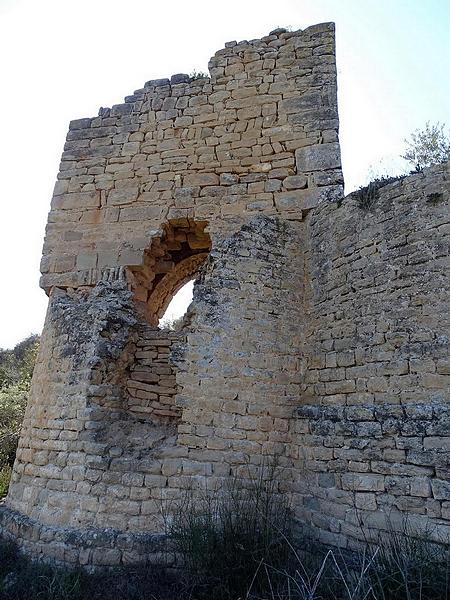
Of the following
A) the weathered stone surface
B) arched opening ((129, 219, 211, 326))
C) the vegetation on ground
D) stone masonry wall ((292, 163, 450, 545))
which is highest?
the weathered stone surface

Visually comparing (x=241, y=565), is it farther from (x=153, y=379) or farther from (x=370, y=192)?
(x=370, y=192)

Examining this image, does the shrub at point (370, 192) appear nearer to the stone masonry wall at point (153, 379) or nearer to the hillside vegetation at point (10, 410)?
the stone masonry wall at point (153, 379)

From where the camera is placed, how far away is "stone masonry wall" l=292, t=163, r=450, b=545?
3709 millimetres

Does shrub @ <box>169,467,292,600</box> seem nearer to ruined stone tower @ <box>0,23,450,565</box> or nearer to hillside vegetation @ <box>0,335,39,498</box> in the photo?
ruined stone tower @ <box>0,23,450,565</box>

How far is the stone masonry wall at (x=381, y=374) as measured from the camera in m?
3.71

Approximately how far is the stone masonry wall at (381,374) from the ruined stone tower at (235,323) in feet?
0.06

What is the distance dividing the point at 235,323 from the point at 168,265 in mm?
2129

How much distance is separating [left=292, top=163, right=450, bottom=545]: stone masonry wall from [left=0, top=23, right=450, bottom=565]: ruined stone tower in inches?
0.7

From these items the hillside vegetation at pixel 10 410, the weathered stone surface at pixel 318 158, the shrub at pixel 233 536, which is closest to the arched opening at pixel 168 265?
the weathered stone surface at pixel 318 158

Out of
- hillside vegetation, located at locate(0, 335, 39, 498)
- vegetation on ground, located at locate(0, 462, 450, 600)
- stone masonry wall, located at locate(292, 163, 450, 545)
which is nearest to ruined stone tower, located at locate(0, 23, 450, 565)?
stone masonry wall, located at locate(292, 163, 450, 545)

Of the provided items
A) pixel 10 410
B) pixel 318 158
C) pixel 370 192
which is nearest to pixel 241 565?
Result: pixel 370 192

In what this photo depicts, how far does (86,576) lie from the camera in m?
4.02

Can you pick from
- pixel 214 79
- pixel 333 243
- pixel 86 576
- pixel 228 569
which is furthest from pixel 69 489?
pixel 214 79

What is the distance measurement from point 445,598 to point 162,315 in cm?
523
